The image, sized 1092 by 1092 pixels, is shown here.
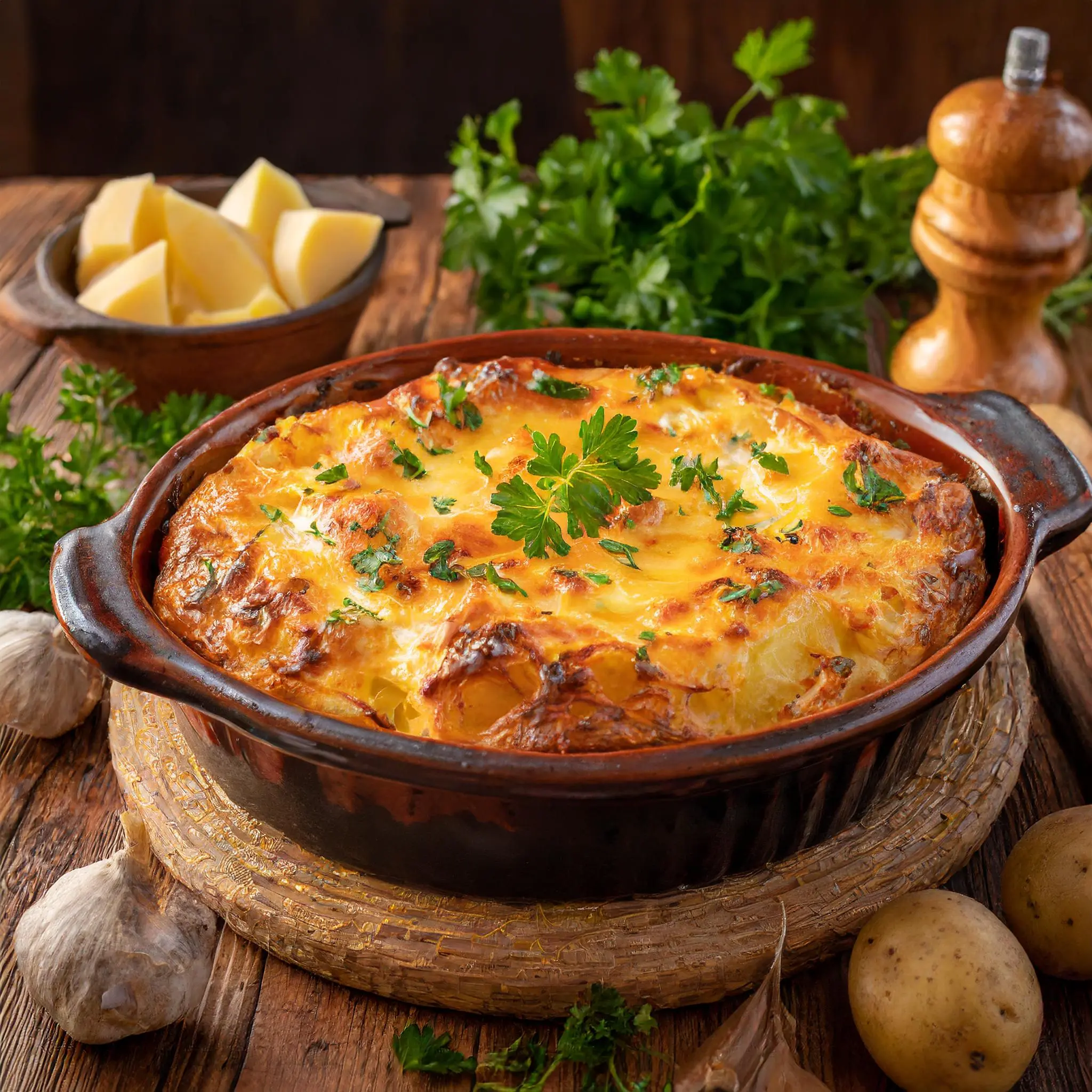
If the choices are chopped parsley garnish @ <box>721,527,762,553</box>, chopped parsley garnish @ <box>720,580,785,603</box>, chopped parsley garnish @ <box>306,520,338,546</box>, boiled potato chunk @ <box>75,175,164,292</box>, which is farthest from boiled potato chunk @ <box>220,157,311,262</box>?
chopped parsley garnish @ <box>720,580,785,603</box>

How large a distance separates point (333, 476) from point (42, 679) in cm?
81

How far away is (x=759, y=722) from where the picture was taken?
2264mm

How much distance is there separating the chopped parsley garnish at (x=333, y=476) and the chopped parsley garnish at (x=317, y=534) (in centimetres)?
14

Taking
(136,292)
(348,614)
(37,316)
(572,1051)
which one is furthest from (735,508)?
(37,316)

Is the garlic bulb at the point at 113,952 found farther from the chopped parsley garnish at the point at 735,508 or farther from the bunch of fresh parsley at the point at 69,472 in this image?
the chopped parsley garnish at the point at 735,508

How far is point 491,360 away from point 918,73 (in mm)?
4871

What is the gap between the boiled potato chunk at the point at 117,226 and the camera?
410cm

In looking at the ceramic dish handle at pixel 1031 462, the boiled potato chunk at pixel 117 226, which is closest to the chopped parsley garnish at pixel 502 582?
the ceramic dish handle at pixel 1031 462

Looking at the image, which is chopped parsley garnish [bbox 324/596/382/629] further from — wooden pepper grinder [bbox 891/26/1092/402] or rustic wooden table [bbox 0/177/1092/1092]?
wooden pepper grinder [bbox 891/26/1092/402]

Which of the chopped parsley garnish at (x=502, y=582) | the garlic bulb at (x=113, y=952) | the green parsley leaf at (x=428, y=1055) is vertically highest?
the chopped parsley garnish at (x=502, y=582)

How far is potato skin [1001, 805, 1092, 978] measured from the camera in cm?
234

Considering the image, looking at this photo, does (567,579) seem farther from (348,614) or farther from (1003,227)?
(1003,227)

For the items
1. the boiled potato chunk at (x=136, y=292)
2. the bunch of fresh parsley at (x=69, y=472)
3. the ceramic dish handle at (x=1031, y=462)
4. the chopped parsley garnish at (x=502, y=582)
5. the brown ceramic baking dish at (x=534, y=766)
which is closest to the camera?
the brown ceramic baking dish at (x=534, y=766)

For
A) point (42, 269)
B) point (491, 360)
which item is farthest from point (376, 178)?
point (491, 360)
